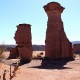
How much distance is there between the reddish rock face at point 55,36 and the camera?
1315 inches

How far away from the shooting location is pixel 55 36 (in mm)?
33375

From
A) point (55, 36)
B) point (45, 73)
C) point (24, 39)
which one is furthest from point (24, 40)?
point (45, 73)

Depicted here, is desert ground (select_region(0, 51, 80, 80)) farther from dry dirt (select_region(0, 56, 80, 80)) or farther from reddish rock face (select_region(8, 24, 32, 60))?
reddish rock face (select_region(8, 24, 32, 60))

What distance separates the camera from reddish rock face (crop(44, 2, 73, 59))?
110ft

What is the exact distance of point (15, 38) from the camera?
35.9 metres

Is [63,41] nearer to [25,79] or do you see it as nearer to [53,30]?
[53,30]

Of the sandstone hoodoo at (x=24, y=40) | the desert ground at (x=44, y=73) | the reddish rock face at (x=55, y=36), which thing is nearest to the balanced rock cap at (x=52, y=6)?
the reddish rock face at (x=55, y=36)

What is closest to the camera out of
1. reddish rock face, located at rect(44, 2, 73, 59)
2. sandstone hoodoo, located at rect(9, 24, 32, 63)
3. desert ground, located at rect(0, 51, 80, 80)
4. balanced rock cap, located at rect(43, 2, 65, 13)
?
desert ground, located at rect(0, 51, 80, 80)

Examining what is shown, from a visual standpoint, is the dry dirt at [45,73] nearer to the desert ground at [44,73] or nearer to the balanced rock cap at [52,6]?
the desert ground at [44,73]

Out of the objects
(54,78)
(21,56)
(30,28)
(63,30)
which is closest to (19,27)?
(30,28)

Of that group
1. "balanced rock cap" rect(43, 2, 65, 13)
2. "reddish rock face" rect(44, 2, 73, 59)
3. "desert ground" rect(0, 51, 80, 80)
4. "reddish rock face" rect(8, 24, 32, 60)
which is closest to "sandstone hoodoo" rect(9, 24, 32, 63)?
"reddish rock face" rect(8, 24, 32, 60)

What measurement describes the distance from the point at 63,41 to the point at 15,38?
7241 mm

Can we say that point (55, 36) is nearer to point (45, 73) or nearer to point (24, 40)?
point (24, 40)

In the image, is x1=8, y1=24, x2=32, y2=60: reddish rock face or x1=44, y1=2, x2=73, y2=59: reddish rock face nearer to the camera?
x1=44, y1=2, x2=73, y2=59: reddish rock face
